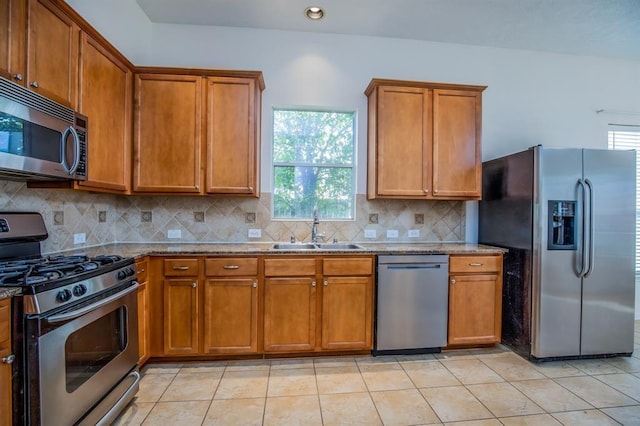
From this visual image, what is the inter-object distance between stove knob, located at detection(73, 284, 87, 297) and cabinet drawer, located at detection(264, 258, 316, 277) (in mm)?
1192

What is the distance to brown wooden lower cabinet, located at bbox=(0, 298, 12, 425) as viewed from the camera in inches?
46.7

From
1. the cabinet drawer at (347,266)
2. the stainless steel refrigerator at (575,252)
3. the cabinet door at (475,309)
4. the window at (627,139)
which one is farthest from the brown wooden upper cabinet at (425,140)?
the window at (627,139)

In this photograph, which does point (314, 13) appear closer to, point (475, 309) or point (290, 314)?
point (290, 314)

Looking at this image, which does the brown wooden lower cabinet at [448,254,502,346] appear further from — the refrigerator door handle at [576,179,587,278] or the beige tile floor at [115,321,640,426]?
the refrigerator door handle at [576,179,587,278]

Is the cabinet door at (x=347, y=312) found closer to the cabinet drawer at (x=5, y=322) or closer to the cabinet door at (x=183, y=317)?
the cabinet door at (x=183, y=317)

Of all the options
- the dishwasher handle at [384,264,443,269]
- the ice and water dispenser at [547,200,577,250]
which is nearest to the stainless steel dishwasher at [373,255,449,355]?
the dishwasher handle at [384,264,443,269]

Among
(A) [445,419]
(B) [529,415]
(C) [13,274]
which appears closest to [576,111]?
(B) [529,415]

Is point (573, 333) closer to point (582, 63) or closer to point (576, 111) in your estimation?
point (576, 111)

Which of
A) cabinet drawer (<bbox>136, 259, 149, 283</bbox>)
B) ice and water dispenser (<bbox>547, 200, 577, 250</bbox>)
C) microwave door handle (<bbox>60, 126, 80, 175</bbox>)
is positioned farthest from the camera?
ice and water dispenser (<bbox>547, 200, 577, 250</bbox>)

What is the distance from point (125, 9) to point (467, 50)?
3376mm

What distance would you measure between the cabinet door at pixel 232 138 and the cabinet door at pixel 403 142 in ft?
3.83

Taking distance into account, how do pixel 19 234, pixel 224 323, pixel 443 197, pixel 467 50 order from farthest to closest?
pixel 467 50 < pixel 443 197 < pixel 224 323 < pixel 19 234

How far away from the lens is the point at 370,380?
224cm

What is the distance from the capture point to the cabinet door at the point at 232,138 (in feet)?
8.68
